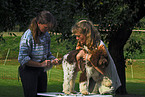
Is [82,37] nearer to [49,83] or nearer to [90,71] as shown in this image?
[90,71]

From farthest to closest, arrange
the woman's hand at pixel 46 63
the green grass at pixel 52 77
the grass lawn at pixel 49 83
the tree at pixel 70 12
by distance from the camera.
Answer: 1. the grass lawn at pixel 49 83
2. the green grass at pixel 52 77
3. the tree at pixel 70 12
4. the woman's hand at pixel 46 63

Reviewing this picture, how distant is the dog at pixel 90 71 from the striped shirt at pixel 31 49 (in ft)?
3.50

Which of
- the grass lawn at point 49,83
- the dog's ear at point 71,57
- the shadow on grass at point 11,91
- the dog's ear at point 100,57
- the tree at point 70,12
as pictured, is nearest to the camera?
the dog's ear at point 100,57

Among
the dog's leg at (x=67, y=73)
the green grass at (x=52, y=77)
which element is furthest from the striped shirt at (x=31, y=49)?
the dog's leg at (x=67, y=73)

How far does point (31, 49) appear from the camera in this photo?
241 inches

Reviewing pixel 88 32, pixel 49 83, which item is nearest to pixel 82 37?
pixel 88 32

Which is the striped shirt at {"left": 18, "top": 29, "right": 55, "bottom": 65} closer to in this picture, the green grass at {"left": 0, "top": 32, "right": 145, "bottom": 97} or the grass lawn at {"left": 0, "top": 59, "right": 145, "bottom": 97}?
the green grass at {"left": 0, "top": 32, "right": 145, "bottom": 97}

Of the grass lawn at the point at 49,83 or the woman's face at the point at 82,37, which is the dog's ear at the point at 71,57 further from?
the grass lawn at the point at 49,83

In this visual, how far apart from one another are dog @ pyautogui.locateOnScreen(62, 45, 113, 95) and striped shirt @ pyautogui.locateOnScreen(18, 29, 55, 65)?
3.50 feet

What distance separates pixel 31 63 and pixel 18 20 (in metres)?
7.92

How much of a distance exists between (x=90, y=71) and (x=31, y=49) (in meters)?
1.54

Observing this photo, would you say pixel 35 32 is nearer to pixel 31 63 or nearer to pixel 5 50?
pixel 31 63

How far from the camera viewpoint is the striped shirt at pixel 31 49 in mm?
5984

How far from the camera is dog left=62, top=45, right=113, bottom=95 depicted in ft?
16.3
